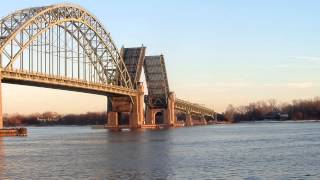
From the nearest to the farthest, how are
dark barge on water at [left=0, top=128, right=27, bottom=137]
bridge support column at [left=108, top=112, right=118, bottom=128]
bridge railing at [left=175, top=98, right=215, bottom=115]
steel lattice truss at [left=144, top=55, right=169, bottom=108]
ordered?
dark barge on water at [left=0, top=128, right=27, bottom=137], bridge support column at [left=108, top=112, right=118, bottom=128], steel lattice truss at [left=144, top=55, right=169, bottom=108], bridge railing at [left=175, top=98, right=215, bottom=115]

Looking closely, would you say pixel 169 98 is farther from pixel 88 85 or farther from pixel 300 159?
pixel 300 159

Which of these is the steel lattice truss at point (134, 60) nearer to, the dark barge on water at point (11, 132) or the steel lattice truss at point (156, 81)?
the steel lattice truss at point (156, 81)

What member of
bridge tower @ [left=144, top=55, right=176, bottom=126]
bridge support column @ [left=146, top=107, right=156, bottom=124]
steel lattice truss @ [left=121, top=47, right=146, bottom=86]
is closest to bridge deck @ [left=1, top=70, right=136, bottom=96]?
steel lattice truss @ [left=121, top=47, right=146, bottom=86]

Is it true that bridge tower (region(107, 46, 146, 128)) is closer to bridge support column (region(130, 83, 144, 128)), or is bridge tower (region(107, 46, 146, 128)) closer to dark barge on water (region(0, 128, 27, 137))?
bridge support column (region(130, 83, 144, 128))

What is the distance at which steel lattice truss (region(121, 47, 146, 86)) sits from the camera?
124m

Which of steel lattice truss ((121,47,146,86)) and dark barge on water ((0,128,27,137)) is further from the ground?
steel lattice truss ((121,47,146,86))

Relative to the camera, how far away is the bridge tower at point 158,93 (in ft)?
433

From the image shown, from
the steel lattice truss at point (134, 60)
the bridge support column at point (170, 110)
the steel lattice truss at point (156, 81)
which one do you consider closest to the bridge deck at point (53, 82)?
the steel lattice truss at point (134, 60)

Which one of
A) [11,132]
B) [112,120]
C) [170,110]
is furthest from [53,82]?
[170,110]

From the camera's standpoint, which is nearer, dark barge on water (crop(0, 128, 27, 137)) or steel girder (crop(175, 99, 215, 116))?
dark barge on water (crop(0, 128, 27, 137))

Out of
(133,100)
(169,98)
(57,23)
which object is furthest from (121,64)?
(57,23)

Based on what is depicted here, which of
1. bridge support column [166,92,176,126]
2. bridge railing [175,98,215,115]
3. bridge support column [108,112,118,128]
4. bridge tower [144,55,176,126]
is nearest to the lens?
bridge support column [108,112,118,128]

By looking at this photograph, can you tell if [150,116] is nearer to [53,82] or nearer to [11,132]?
[53,82]

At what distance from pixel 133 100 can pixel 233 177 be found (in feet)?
306
